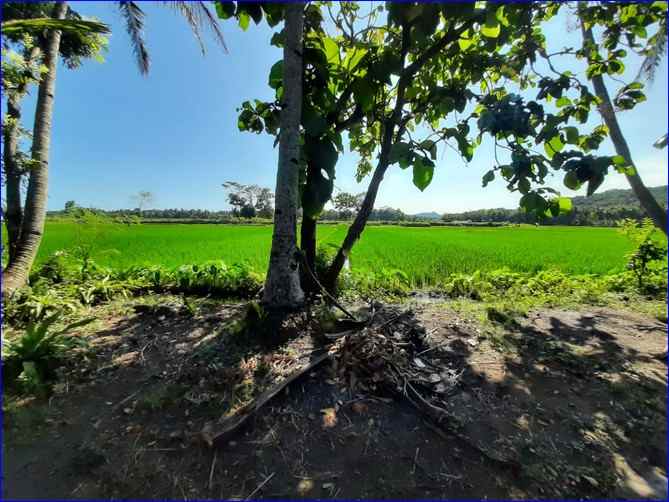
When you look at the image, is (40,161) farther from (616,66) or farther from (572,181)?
(616,66)

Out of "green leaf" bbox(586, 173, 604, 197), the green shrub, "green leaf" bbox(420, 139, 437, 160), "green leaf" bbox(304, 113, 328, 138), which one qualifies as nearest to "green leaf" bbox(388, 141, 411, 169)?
"green leaf" bbox(420, 139, 437, 160)

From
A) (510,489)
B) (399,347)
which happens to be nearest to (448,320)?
(399,347)

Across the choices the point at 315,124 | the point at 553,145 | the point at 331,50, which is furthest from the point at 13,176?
the point at 553,145

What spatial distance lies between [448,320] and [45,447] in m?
3.69

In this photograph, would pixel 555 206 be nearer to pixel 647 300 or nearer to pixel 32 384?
pixel 647 300

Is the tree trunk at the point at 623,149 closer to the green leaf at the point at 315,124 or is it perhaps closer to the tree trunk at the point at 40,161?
the green leaf at the point at 315,124

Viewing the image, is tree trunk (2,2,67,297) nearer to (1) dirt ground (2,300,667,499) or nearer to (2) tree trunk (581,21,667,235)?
(1) dirt ground (2,300,667,499)

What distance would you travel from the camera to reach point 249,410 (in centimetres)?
181

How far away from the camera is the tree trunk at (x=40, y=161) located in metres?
4.25

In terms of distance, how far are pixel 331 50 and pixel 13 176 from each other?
5370 millimetres

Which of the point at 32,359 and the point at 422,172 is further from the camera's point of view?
the point at 422,172

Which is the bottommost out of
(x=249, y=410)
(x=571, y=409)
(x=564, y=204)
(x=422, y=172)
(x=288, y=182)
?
(x=571, y=409)

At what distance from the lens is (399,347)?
2.56m

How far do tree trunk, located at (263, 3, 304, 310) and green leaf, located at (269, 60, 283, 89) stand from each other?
2.08ft
